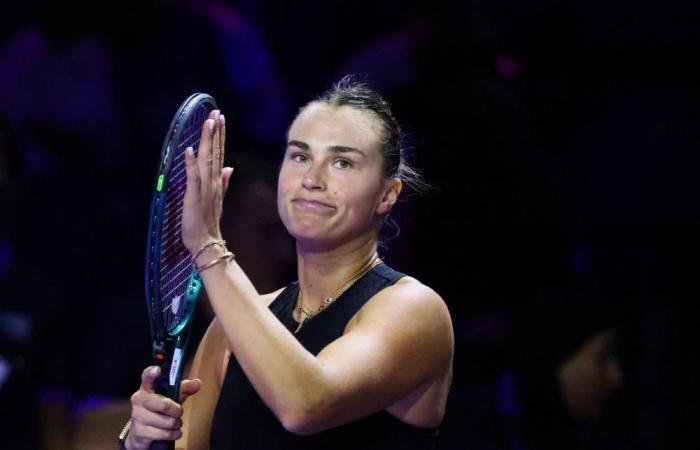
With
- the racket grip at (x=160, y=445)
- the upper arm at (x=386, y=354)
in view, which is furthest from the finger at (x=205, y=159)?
the racket grip at (x=160, y=445)

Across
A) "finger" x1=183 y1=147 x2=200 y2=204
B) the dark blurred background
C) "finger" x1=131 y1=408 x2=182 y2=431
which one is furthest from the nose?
the dark blurred background

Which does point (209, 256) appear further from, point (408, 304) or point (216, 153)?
point (408, 304)

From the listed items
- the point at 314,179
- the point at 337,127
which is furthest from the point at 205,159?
the point at 337,127

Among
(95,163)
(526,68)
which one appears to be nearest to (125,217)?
(95,163)

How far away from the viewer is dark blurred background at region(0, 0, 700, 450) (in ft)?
10.9

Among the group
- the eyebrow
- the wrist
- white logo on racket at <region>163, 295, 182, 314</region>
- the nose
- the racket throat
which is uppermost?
the eyebrow

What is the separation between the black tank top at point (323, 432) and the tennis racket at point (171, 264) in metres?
0.13

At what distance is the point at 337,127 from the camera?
6.97ft

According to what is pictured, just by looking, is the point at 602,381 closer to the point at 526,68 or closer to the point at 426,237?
the point at 426,237

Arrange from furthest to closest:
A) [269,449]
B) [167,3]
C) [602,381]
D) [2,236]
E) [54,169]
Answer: [167,3], [54,169], [2,236], [602,381], [269,449]

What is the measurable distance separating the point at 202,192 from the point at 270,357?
12.4 inches

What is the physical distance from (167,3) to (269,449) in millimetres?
2675

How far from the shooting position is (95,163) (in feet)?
12.8

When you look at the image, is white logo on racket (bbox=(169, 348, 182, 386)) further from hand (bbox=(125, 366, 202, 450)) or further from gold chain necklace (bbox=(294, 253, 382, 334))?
gold chain necklace (bbox=(294, 253, 382, 334))
